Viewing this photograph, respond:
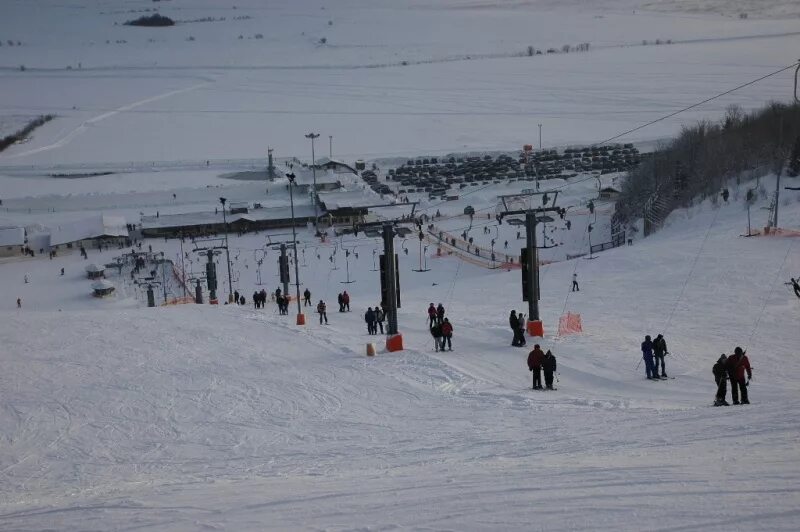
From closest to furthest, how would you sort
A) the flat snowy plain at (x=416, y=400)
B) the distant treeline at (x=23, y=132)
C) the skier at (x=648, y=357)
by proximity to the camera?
the flat snowy plain at (x=416, y=400) < the skier at (x=648, y=357) < the distant treeline at (x=23, y=132)

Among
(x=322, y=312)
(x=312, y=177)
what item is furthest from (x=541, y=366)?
(x=312, y=177)

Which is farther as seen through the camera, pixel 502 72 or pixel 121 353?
pixel 502 72

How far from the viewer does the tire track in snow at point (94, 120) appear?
72.5 m

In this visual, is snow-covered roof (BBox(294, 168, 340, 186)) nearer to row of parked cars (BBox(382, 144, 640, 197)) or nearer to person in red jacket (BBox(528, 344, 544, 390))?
row of parked cars (BBox(382, 144, 640, 197))

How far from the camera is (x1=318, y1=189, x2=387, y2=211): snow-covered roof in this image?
43719 millimetres

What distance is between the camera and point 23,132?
80.8 meters

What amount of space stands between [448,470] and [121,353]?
346 inches

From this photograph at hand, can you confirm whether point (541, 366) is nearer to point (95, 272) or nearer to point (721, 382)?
point (721, 382)

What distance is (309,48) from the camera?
129875 mm

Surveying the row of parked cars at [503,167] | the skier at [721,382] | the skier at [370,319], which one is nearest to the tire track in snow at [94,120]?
the row of parked cars at [503,167]

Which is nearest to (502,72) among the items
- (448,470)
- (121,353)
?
(121,353)

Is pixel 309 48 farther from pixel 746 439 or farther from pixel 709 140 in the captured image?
pixel 746 439

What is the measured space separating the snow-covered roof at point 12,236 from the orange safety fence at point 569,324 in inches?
1213

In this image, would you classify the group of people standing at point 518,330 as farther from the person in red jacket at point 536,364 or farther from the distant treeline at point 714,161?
the distant treeline at point 714,161
